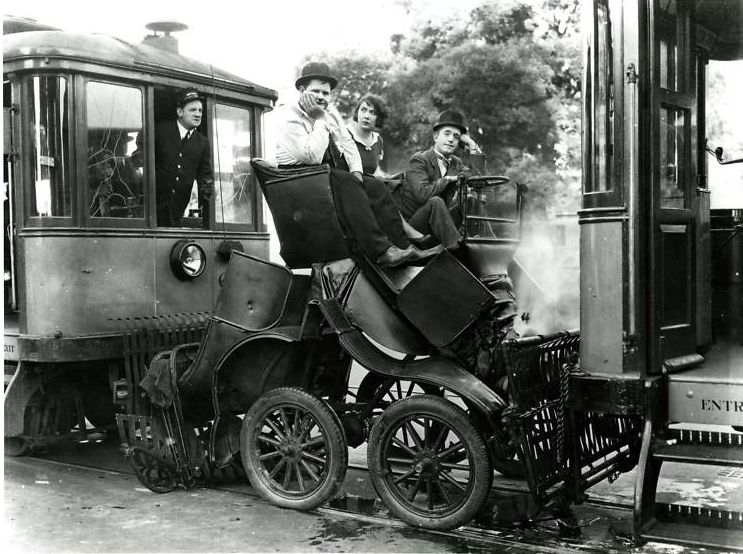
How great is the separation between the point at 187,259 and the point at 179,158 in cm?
85

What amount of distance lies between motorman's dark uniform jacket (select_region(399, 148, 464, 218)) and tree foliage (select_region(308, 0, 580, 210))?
10.6 meters

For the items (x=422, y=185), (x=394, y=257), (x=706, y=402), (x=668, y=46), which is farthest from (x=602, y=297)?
(x=422, y=185)

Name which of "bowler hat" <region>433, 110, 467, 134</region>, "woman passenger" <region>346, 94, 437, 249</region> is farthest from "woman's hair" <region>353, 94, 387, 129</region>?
"bowler hat" <region>433, 110, 467, 134</region>

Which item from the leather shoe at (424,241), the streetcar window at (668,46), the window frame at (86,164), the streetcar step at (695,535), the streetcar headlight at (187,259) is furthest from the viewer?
the streetcar headlight at (187,259)

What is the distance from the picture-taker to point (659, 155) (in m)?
4.58

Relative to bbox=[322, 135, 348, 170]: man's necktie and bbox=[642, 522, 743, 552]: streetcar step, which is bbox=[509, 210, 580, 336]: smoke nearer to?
bbox=[322, 135, 348, 170]: man's necktie

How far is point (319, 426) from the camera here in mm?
5297

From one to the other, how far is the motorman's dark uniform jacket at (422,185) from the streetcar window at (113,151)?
7.05ft

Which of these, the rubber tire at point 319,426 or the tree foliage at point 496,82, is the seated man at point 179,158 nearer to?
the rubber tire at point 319,426

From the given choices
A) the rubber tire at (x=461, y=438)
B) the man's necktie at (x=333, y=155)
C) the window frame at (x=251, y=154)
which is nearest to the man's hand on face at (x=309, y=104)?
the man's necktie at (x=333, y=155)

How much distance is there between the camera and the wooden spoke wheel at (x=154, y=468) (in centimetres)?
585

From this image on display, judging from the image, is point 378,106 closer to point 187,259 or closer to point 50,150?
point 187,259

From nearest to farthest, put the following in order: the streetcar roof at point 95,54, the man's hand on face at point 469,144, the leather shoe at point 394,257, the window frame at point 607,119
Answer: the window frame at point 607,119
the leather shoe at point 394,257
the streetcar roof at point 95,54
the man's hand on face at point 469,144

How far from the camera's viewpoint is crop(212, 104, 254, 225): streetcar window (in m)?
7.59
